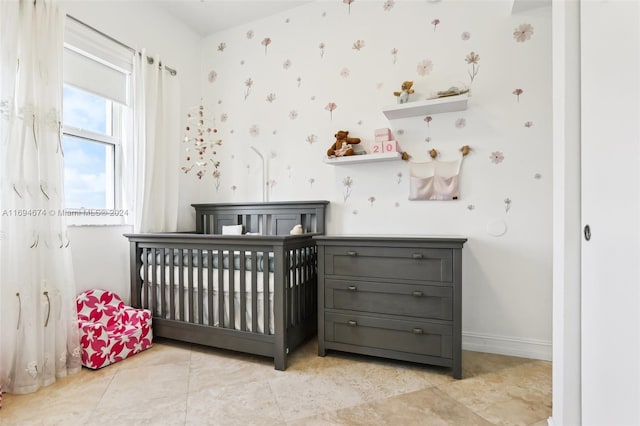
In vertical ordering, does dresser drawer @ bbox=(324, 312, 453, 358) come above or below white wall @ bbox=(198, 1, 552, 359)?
below

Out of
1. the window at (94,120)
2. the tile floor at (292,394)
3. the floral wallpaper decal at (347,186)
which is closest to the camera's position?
the tile floor at (292,394)

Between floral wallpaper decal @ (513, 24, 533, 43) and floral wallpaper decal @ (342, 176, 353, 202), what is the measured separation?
1.43m

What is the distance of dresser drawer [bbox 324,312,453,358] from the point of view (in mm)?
1770

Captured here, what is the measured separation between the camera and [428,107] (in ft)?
7.01

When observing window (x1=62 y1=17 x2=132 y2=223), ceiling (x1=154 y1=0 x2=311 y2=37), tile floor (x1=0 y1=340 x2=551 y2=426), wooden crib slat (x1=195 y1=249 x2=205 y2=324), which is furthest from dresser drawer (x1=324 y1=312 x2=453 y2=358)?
ceiling (x1=154 y1=0 x2=311 y2=37)

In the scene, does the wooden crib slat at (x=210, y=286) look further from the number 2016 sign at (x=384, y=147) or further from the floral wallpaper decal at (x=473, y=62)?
the floral wallpaper decal at (x=473, y=62)

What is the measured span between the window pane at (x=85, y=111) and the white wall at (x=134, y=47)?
473 millimetres

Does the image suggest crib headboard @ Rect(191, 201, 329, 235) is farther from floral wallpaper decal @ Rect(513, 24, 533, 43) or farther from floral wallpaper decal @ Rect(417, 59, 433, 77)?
floral wallpaper decal @ Rect(513, 24, 533, 43)

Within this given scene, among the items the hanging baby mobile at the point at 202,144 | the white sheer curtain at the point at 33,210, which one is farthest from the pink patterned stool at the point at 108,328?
the hanging baby mobile at the point at 202,144

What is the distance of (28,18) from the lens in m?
1.71

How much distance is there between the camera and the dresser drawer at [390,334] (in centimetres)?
177
